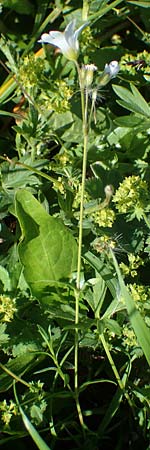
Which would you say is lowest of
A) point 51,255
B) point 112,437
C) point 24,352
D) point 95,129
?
point 112,437

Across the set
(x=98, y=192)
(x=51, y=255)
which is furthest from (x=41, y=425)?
(x=98, y=192)

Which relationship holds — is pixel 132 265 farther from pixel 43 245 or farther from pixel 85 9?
pixel 85 9

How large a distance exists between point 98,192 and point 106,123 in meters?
0.34

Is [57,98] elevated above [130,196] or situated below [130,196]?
above

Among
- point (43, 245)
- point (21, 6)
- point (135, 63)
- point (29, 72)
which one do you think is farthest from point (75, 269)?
point (21, 6)

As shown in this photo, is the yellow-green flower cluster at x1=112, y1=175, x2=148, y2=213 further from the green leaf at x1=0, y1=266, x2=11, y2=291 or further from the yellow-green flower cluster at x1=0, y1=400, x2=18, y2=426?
the yellow-green flower cluster at x1=0, y1=400, x2=18, y2=426

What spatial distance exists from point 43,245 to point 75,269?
100mm

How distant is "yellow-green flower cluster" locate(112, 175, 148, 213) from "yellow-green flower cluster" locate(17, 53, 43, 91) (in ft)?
1.40

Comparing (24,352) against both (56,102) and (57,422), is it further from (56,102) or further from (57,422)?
(56,102)

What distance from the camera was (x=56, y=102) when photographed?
2.00 m

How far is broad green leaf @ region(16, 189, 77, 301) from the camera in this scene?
177 cm

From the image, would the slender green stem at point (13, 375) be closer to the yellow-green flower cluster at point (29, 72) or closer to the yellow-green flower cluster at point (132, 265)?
the yellow-green flower cluster at point (132, 265)

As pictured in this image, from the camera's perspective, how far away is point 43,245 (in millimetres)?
1812

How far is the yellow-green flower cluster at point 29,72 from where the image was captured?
1.98 metres
